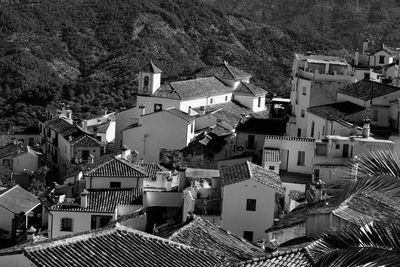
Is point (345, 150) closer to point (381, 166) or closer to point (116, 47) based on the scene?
point (381, 166)

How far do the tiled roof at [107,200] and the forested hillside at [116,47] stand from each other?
3676 cm

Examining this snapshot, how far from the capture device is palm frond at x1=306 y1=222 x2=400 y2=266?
802 centimetres

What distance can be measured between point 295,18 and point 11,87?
56.8m

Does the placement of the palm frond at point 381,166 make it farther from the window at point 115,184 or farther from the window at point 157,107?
the window at point 157,107

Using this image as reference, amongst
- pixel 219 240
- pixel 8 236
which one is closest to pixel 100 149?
pixel 8 236

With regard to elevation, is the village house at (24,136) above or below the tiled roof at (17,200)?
above

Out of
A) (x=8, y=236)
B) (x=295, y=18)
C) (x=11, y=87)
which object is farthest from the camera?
(x=295, y=18)

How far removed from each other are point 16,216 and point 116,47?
5498 centimetres

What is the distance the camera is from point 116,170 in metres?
31.6

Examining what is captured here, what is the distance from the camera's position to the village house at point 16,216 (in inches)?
1362

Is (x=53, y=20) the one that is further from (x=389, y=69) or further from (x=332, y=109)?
(x=332, y=109)

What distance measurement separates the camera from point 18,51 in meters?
84.8

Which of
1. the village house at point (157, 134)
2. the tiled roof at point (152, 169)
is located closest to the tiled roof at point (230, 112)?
the village house at point (157, 134)

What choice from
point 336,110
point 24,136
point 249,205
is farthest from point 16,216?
point 24,136
